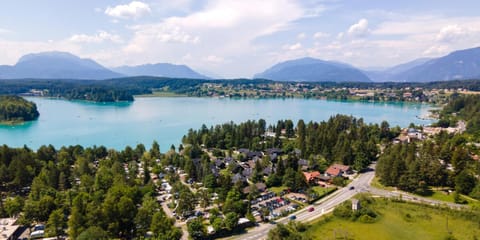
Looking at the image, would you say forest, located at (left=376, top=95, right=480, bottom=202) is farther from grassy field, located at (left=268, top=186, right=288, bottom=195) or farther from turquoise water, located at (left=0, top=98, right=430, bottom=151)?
turquoise water, located at (left=0, top=98, right=430, bottom=151)

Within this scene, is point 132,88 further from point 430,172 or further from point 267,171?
point 430,172

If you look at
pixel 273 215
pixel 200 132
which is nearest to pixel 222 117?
pixel 200 132

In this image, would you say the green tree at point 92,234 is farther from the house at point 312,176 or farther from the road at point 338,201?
the house at point 312,176

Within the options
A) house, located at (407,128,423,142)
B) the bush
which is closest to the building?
the bush

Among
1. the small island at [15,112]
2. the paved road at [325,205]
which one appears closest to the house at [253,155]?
the paved road at [325,205]

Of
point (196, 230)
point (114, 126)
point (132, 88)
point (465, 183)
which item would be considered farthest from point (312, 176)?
point (132, 88)
